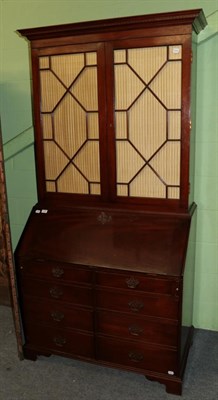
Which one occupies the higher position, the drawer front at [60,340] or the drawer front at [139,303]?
the drawer front at [139,303]

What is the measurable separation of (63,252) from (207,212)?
1.01 m

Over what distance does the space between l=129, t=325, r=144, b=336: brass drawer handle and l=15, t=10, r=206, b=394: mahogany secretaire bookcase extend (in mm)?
16

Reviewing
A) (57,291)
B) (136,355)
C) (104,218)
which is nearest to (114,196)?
(104,218)

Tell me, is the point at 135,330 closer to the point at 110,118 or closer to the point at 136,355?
the point at 136,355

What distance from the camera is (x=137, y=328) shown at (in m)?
2.08

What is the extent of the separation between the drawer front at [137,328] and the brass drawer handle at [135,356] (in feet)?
0.33

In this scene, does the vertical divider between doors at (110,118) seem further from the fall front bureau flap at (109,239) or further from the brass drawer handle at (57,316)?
the brass drawer handle at (57,316)

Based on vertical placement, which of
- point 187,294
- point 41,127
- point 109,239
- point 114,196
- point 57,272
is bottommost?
point 187,294

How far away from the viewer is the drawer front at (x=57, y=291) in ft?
7.10

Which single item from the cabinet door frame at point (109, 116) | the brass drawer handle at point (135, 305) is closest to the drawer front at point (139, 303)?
the brass drawer handle at point (135, 305)

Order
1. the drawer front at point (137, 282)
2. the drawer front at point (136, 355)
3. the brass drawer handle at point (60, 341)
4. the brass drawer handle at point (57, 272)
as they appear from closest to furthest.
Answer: the drawer front at point (137, 282)
the drawer front at point (136, 355)
the brass drawer handle at point (57, 272)
the brass drawer handle at point (60, 341)

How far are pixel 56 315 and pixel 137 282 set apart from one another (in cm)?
62

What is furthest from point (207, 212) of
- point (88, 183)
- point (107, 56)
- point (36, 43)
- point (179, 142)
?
point (36, 43)

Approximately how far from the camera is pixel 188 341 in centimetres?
240
